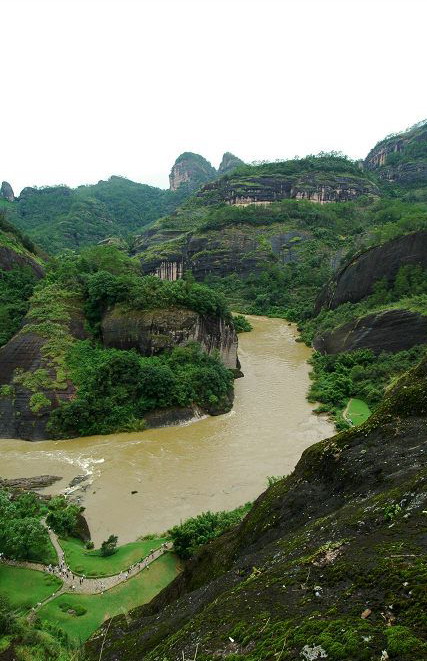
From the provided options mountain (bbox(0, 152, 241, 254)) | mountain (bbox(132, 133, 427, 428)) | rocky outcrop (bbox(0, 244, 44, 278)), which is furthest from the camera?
mountain (bbox(0, 152, 241, 254))

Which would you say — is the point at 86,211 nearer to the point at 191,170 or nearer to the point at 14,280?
the point at 191,170

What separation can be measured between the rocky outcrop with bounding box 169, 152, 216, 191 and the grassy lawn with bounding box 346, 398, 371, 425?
154m

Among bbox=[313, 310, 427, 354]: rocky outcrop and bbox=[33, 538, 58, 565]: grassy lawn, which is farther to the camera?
bbox=[313, 310, 427, 354]: rocky outcrop

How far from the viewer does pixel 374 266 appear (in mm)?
43656

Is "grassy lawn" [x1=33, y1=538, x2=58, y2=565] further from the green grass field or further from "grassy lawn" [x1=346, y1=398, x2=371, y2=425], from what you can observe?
"grassy lawn" [x1=346, y1=398, x2=371, y2=425]

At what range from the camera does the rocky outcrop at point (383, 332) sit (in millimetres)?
33531

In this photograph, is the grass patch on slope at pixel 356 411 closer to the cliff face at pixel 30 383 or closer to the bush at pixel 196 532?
the bush at pixel 196 532

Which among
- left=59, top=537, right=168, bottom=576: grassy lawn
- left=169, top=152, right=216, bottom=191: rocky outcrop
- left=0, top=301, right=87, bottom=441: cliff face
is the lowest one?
left=59, top=537, right=168, bottom=576: grassy lawn

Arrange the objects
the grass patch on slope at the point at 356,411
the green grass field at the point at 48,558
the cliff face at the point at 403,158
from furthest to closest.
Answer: the cliff face at the point at 403,158
the grass patch on slope at the point at 356,411
the green grass field at the point at 48,558

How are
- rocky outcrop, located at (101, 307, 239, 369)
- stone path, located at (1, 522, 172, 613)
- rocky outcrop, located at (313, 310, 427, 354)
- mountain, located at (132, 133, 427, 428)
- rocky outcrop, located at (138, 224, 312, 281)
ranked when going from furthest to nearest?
rocky outcrop, located at (138, 224, 312, 281) < mountain, located at (132, 133, 427, 428) < rocky outcrop, located at (313, 310, 427, 354) < rocky outcrop, located at (101, 307, 239, 369) < stone path, located at (1, 522, 172, 613)

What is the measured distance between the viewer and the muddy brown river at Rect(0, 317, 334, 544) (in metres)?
18.4

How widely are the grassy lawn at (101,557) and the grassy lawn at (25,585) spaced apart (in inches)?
39.1

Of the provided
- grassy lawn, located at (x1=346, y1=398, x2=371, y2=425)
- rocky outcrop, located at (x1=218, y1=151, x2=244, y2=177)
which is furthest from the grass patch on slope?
rocky outcrop, located at (x1=218, y1=151, x2=244, y2=177)

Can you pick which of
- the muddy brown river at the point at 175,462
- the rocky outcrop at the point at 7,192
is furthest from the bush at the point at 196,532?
the rocky outcrop at the point at 7,192
